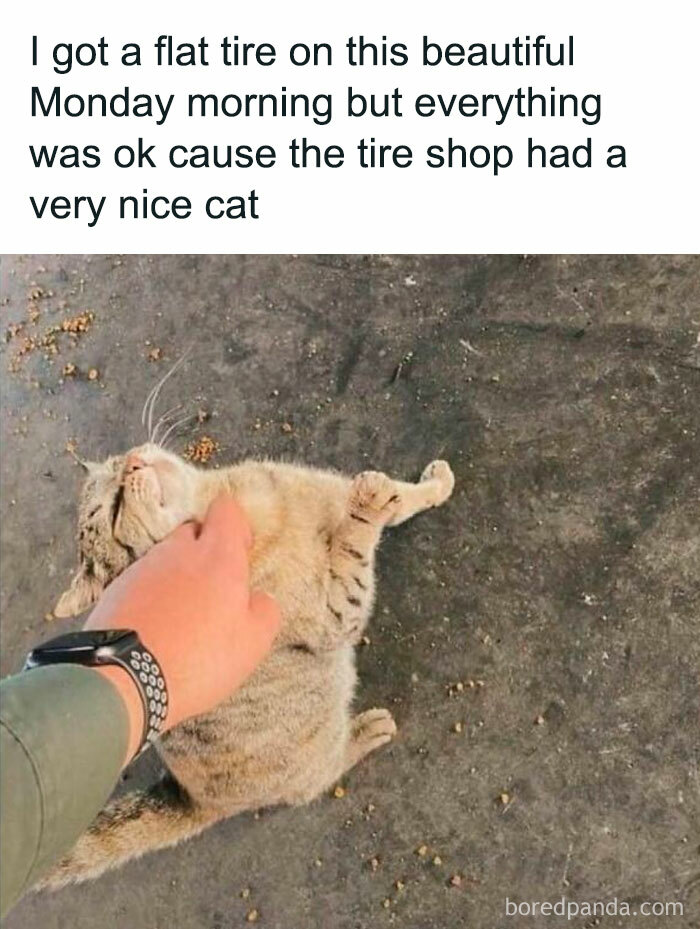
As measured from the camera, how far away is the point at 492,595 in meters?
2.16

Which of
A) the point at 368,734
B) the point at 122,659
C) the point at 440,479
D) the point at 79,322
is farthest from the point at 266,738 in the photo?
the point at 79,322

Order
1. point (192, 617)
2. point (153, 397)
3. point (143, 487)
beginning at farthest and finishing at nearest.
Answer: point (153, 397) → point (143, 487) → point (192, 617)

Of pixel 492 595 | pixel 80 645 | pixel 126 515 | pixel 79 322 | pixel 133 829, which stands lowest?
pixel 133 829

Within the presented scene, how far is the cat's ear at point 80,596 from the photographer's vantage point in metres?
1.87

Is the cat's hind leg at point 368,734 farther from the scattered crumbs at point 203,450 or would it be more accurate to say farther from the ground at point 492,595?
the scattered crumbs at point 203,450

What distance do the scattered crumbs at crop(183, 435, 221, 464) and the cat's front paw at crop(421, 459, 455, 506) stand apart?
0.73m

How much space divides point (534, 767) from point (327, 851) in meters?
0.64

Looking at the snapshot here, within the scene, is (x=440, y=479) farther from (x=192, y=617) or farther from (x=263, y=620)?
(x=192, y=617)

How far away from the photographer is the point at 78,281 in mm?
2957

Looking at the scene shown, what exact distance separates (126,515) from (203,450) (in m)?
0.73

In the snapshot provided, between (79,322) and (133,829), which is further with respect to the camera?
(79,322)

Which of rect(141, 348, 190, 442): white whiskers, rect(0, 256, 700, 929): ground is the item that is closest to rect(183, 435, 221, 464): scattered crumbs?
rect(0, 256, 700, 929): ground
